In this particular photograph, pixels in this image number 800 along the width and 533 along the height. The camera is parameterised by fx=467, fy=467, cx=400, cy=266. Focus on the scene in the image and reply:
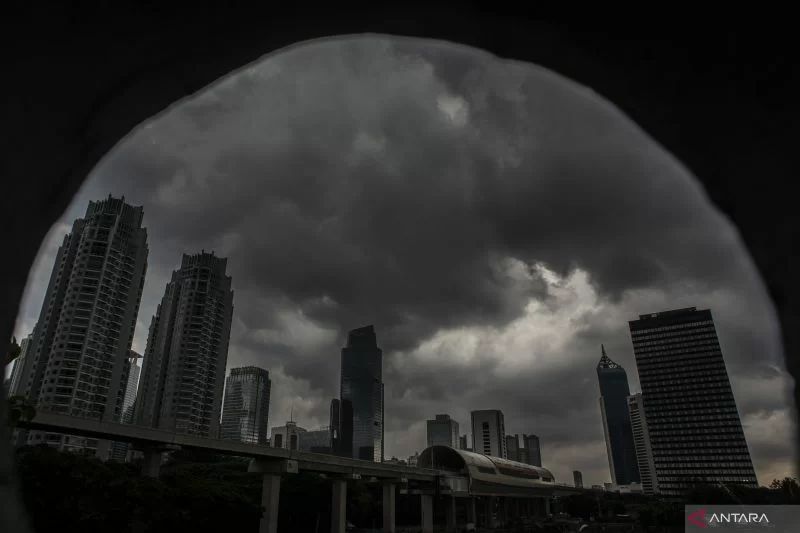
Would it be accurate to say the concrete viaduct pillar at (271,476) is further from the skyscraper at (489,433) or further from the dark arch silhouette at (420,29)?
the skyscraper at (489,433)

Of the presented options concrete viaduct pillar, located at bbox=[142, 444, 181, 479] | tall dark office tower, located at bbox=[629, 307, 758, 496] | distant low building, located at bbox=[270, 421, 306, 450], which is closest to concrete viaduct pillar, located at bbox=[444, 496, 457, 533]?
distant low building, located at bbox=[270, 421, 306, 450]

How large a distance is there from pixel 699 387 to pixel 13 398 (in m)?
157

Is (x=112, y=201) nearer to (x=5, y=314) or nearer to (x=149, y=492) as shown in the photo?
(x=149, y=492)

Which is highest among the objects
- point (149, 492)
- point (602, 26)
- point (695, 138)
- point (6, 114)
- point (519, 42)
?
point (519, 42)

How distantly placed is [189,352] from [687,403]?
12888 cm

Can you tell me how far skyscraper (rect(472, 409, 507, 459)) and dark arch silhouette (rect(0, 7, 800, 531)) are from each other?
18847 cm

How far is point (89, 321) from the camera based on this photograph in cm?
6488

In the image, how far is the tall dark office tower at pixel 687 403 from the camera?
118438mm

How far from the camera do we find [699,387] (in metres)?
130

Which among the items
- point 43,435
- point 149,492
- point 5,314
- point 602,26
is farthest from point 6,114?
point 43,435

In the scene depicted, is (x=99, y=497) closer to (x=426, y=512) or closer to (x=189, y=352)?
(x=426, y=512)

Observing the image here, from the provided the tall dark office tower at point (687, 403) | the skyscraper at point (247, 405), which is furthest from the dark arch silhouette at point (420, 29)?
the skyscraper at point (247, 405)

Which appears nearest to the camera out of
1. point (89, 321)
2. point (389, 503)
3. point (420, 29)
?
point (420, 29)

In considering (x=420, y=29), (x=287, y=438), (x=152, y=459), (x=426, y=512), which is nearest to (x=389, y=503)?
(x=426, y=512)
